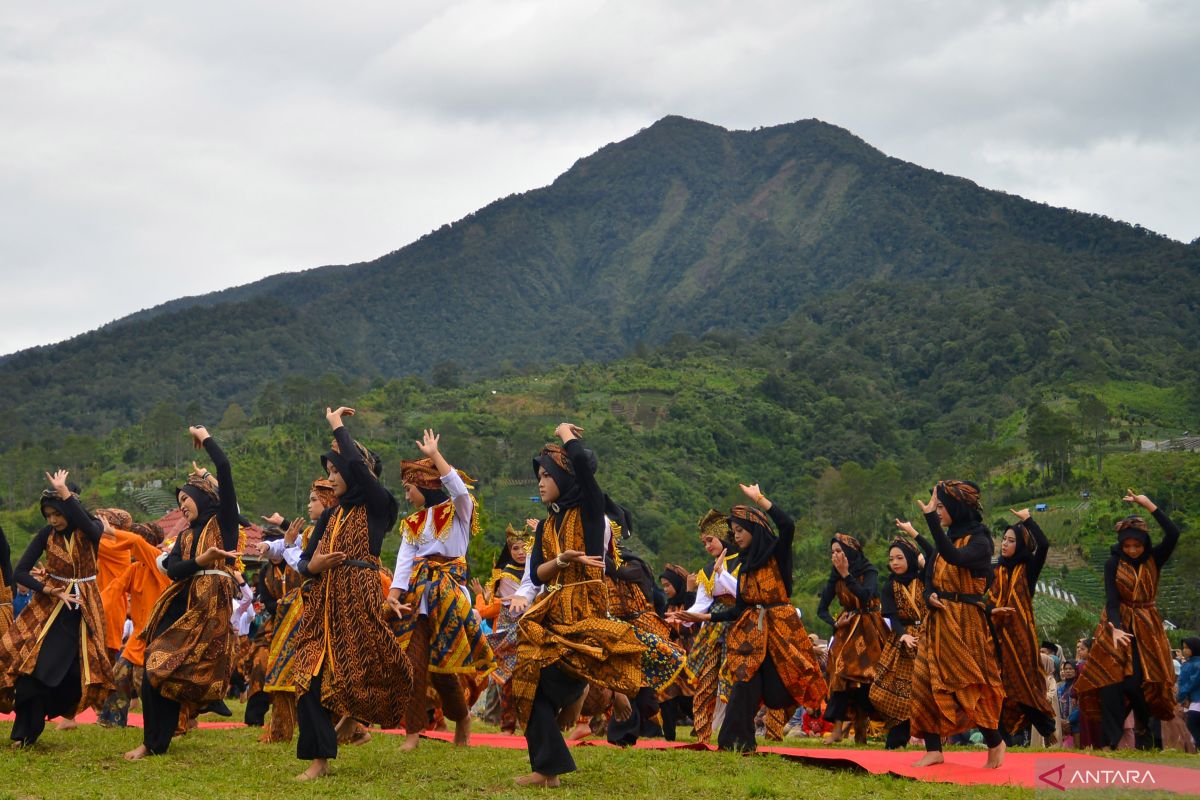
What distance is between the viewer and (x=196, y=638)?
959cm

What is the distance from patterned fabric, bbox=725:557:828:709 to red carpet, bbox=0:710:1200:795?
53 cm

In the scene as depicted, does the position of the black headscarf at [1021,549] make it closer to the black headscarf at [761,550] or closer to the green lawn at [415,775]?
the green lawn at [415,775]

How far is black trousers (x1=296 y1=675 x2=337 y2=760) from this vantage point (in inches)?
335

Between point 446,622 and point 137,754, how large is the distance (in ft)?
7.73

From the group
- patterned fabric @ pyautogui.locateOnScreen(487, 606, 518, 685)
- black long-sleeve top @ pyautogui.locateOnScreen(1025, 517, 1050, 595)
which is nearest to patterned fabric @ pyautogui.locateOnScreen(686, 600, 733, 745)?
patterned fabric @ pyautogui.locateOnScreen(487, 606, 518, 685)

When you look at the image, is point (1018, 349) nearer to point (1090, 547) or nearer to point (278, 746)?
point (1090, 547)

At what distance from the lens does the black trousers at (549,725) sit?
26.9 feet

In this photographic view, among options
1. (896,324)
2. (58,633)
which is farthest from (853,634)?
(896,324)

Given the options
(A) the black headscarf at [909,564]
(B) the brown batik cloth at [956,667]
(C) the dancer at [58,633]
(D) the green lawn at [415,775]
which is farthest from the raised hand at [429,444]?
(A) the black headscarf at [909,564]

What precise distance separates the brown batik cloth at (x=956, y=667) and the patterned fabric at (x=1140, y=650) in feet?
7.35

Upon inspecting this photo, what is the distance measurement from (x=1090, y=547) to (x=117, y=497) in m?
48.8

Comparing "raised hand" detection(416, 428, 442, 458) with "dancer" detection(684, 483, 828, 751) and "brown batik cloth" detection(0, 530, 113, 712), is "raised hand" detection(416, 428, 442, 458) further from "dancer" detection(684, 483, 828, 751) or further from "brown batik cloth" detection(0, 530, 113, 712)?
"brown batik cloth" detection(0, 530, 113, 712)

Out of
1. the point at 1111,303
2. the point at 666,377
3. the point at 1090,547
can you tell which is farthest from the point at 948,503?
the point at 1111,303

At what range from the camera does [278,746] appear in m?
10.3
